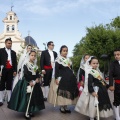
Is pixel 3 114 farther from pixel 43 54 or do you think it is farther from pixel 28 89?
pixel 43 54

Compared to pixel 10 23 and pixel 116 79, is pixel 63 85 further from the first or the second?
pixel 10 23

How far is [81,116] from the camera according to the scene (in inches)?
251

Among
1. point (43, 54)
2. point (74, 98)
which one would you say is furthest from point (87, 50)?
point (74, 98)

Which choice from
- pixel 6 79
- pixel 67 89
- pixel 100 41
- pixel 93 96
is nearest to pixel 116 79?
pixel 93 96

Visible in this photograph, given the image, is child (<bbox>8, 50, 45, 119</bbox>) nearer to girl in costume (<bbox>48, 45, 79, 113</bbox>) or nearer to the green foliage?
girl in costume (<bbox>48, 45, 79, 113</bbox>)

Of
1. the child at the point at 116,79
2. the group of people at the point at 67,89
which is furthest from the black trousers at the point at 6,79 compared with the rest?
the child at the point at 116,79

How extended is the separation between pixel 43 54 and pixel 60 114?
269cm

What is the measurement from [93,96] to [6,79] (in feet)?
10.4

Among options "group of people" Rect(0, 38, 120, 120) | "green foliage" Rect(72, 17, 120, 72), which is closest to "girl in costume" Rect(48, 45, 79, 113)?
"group of people" Rect(0, 38, 120, 120)

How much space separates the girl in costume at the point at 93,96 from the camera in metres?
5.72

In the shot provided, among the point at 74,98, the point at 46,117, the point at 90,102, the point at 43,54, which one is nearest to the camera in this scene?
the point at 90,102

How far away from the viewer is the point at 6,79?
796 cm

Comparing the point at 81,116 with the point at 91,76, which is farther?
the point at 81,116

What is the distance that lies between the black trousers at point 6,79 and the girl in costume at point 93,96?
268cm
